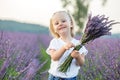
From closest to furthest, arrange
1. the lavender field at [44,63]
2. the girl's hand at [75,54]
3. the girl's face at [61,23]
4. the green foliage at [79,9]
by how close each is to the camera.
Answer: the lavender field at [44,63] < the girl's hand at [75,54] < the girl's face at [61,23] < the green foliage at [79,9]

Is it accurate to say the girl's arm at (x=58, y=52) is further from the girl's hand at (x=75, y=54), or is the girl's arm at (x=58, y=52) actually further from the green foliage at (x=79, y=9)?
the green foliage at (x=79, y=9)

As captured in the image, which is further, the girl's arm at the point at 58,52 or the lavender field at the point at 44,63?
the girl's arm at the point at 58,52

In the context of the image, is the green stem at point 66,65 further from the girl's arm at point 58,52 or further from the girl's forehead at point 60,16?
the girl's forehead at point 60,16

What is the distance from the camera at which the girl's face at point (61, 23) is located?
3883 mm

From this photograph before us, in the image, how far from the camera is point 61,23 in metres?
3.89

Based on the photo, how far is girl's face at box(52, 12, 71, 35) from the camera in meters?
3.88

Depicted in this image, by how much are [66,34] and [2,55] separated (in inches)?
22.3

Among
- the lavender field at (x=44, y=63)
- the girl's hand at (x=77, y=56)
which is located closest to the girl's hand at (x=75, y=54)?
the girl's hand at (x=77, y=56)

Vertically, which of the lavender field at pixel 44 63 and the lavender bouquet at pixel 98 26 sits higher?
the lavender bouquet at pixel 98 26

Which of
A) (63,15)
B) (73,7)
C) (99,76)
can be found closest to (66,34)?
(63,15)

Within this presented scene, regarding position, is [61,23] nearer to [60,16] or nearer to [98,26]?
[60,16]

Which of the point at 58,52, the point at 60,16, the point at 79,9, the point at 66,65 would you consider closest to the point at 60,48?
the point at 58,52

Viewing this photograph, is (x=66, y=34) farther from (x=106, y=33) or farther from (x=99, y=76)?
(x=99, y=76)

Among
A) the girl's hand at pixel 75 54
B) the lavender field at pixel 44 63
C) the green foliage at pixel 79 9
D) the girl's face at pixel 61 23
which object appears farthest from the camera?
the green foliage at pixel 79 9
